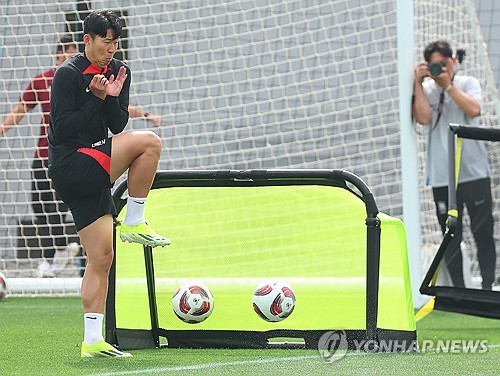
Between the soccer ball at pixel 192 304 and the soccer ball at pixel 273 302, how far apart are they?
256 mm

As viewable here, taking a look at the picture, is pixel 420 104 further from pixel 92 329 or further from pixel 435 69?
pixel 92 329

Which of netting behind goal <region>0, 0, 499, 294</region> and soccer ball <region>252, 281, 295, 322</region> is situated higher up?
netting behind goal <region>0, 0, 499, 294</region>

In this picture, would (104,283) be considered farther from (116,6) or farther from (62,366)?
(116,6)

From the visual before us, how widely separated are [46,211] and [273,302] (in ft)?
14.3

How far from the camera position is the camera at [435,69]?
26.0 ft

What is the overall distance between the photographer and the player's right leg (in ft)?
10.1

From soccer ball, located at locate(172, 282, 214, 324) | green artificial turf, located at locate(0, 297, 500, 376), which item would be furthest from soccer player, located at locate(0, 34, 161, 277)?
soccer ball, located at locate(172, 282, 214, 324)

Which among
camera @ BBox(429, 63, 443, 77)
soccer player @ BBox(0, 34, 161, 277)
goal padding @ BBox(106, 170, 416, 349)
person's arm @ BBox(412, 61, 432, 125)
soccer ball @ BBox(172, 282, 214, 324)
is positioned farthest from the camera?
soccer player @ BBox(0, 34, 161, 277)

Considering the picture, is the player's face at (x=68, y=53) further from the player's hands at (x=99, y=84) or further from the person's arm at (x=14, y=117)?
the player's hands at (x=99, y=84)

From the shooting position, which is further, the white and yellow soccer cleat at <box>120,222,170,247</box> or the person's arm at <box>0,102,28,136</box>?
the person's arm at <box>0,102,28,136</box>

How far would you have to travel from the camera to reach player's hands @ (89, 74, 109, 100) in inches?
204

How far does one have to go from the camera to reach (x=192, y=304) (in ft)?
19.2

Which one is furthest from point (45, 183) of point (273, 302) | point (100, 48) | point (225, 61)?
point (100, 48)

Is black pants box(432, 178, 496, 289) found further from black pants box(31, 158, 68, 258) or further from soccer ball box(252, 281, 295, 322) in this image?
black pants box(31, 158, 68, 258)
